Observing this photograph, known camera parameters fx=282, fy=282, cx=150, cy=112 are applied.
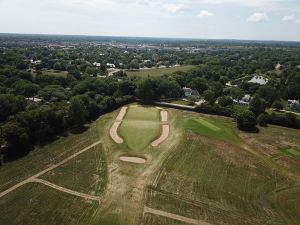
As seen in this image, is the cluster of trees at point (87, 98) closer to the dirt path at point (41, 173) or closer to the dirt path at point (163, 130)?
the dirt path at point (41, 173)

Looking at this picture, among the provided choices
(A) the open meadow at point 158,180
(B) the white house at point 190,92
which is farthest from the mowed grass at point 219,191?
(B) the white house at point 190,92

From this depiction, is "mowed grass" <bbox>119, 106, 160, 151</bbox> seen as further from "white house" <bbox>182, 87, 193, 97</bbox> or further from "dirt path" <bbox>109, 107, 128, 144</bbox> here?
"white house" <bbox>182, 87, 193, 97</bbox>

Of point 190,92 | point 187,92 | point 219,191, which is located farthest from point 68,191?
point 190,92

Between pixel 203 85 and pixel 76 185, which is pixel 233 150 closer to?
pixel 76 185

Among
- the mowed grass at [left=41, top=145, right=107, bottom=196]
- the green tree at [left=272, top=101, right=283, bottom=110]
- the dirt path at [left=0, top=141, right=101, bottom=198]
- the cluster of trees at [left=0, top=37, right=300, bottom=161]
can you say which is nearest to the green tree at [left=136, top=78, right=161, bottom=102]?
the cluster of trees at [left=0, top=37, right=300, bottom=161]

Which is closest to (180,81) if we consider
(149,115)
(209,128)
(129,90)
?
(129,90)

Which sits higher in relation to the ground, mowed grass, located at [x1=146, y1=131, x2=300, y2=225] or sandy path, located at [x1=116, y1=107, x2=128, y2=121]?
mowed grass, located at [x1=146, y1=131, x2=300, y2=225]
